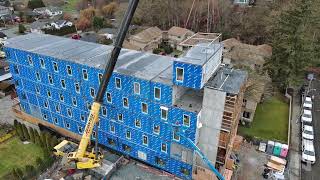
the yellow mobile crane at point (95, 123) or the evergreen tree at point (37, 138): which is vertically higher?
the yellow mobile crane at point (95, 123)

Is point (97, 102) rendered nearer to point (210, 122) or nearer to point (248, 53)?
point (210, 122)

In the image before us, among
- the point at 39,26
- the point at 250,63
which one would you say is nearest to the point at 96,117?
the point at 250,63

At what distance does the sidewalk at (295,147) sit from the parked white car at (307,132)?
1.18 m

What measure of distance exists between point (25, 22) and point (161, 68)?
9500 centimetres

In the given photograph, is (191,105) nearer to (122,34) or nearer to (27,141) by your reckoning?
(122,34)

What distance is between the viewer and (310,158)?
1499 inches

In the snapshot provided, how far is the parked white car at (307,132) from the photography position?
42.2 meters

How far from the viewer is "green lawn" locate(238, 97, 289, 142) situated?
43938 mm

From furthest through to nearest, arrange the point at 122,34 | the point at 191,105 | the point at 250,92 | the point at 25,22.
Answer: the point at 25,22 → the point at 250,92 → the point at 191,105 → the point at 122,34

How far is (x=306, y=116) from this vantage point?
156 feet

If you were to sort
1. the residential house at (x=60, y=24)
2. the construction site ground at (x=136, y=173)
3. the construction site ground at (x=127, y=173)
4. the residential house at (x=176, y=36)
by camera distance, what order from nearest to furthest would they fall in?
the construction site ground at (x=127, y=173) < the construction site ground at (x=136, y=173) < the residential house at (x=176, y=36) < the residential house at (x=60, y=24)

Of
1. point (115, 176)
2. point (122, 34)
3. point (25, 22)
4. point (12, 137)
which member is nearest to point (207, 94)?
point (122, 34)

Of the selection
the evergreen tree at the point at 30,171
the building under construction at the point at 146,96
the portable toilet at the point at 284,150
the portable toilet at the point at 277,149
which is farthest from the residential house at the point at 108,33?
the portable toilet at the point at 284,150

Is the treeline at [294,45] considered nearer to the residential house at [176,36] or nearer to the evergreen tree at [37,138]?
the residential house at [176,36]
